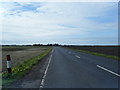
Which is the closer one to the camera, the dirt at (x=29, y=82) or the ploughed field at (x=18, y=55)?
the dirt at (x=29, y=82)

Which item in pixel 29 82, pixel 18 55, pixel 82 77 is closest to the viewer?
pixel 29 82

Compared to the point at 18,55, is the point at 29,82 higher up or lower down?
higher up

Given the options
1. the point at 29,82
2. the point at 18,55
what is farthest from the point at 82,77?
the point at 18,55

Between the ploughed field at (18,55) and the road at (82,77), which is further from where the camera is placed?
the ploughed field at (18,55)

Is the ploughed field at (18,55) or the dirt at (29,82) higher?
the dirt at (29,82)

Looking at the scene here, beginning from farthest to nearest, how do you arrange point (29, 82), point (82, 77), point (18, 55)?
point (18, 55)
point (82, 77)
point (29, 82)

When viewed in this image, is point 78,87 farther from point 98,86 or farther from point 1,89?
point 1,89

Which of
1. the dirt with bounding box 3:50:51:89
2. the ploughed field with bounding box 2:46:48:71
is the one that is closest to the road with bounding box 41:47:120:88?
the dirt with bounding box 3:50:51:89

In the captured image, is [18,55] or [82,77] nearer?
[82,77]

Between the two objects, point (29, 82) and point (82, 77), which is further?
point (82, 77)

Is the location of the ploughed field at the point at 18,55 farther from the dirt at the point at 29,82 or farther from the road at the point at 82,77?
the road at the point at 82,77

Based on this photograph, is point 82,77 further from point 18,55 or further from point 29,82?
point 18,55

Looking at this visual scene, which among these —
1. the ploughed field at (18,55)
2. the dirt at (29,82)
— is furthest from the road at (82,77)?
the ploughed field at (18,55)

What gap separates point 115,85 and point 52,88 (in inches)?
105
